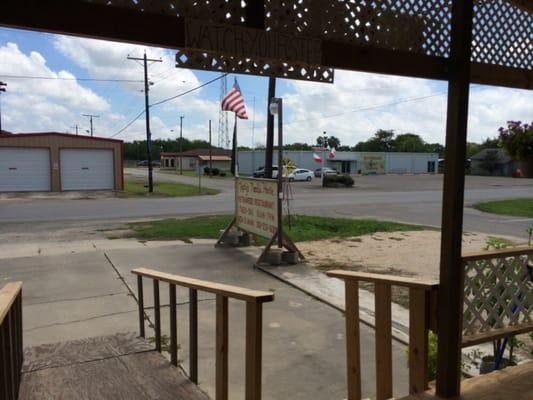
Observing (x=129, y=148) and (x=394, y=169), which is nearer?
(x=394, y=169)

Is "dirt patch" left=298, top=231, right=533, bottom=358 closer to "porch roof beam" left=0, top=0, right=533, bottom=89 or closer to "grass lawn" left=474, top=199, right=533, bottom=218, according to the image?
"porch roof beam" left=0, top=0, right=533, bottom=89

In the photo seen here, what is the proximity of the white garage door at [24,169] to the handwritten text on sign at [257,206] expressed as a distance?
2229cm

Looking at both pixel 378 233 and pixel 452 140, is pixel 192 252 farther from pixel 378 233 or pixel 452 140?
pixel 452 140

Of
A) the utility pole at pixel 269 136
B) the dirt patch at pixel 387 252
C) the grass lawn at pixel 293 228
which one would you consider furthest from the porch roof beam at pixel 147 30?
the utility pole at pixel 269 136

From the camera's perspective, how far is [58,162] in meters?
28.4

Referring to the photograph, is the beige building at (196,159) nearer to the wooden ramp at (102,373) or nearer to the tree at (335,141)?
the tree at (335,141)

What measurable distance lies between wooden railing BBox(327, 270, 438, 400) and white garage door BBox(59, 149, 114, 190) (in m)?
28.4

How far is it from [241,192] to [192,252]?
156 centimetres

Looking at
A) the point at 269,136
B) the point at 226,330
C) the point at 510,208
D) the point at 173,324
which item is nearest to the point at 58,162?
the point at 269,136

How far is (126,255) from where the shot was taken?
28.9ft

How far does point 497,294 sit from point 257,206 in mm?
6079

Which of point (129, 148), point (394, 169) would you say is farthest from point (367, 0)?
point (129, 148)

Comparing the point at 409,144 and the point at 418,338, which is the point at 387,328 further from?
the point at 409,144

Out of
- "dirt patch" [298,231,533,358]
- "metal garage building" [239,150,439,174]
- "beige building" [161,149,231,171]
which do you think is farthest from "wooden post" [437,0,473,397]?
"beige building" [161,149,231,171]
